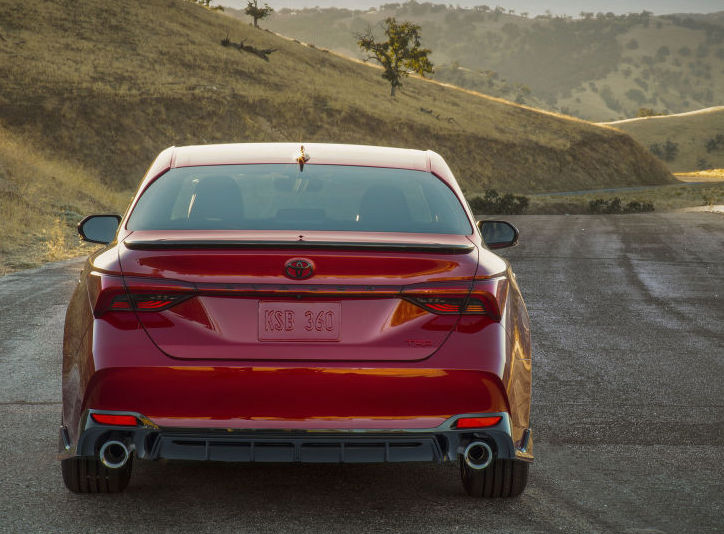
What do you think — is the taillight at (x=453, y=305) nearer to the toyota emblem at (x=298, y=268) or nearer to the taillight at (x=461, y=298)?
the taillight at (x=461, y=298)

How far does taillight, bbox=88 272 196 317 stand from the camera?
4.32 m

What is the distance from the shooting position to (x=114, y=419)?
436 centimetres

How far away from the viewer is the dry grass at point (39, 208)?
18.8 m

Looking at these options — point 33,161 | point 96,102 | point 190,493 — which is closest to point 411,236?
point 190,493

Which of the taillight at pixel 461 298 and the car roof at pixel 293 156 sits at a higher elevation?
the car roof at pixel 293 156

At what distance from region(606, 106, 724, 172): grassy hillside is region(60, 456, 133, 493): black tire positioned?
4832 inches

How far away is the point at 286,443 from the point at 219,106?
2549 inches

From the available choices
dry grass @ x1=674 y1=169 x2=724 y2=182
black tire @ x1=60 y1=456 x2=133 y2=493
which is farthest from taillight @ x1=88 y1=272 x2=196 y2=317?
dry grass @ x1=674 y1=169 x2=724 y2=182

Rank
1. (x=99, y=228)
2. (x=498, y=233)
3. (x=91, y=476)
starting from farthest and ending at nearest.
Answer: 1. (x=498, y=233)
2. (x=99, y=228)
3. (x=91, y=476)

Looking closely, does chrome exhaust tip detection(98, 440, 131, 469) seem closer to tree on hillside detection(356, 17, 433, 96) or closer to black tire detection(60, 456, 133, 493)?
black tire detection(60, 456, 133, 493)

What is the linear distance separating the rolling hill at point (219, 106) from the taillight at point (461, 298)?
143 feet

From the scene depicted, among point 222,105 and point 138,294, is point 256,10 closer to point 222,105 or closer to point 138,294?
point 222,105

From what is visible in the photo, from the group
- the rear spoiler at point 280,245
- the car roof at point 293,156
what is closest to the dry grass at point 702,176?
the car roof at point 293,156

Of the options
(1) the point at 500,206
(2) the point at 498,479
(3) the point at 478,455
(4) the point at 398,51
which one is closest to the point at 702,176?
(4) the point at 398,51
